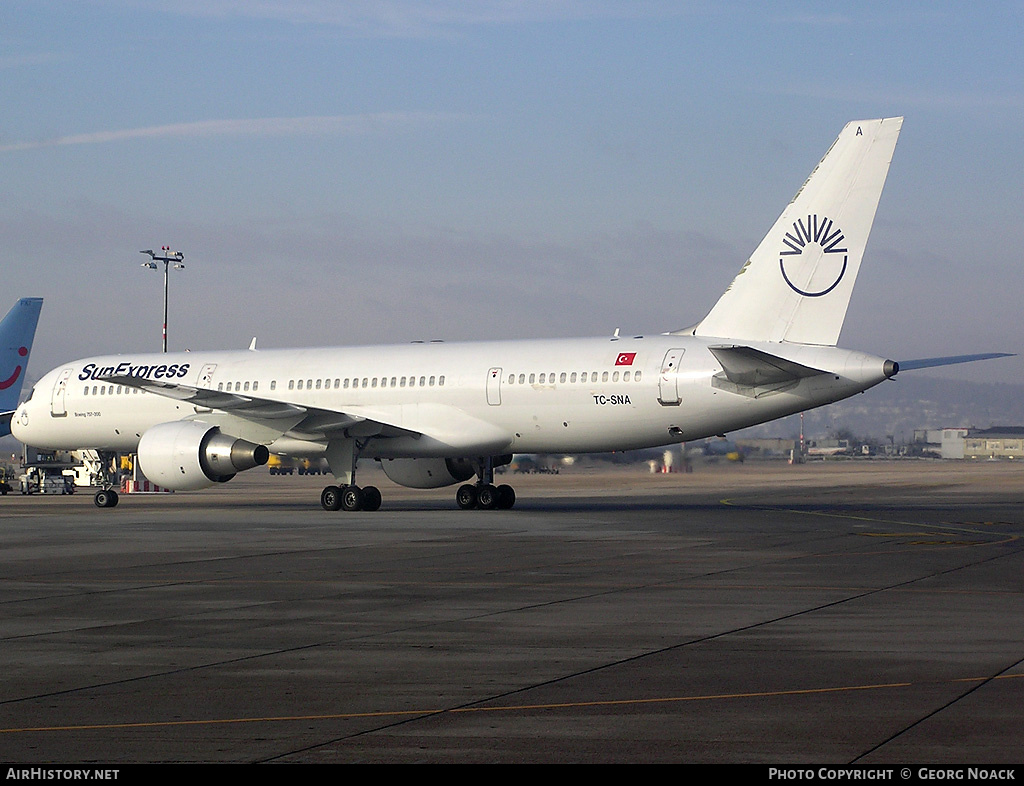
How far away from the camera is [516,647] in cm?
1145

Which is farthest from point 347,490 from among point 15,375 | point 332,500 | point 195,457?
point 15,375

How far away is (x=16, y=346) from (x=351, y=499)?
3467 cm

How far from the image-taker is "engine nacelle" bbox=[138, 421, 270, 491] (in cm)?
3434

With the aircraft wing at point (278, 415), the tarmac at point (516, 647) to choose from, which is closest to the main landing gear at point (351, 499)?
the aircraft wing at point (278, 415)

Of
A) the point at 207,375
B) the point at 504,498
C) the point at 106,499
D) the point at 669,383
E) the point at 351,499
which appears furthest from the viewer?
the point at 106,499

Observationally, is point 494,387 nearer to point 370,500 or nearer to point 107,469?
point 370,500

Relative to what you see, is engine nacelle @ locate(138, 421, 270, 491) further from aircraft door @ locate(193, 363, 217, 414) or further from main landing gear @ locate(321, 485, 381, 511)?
aircraft door @ locate(193, 363, 217, 414)

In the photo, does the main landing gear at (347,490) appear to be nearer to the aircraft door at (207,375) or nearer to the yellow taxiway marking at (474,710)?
the aircraft door at (207,375)

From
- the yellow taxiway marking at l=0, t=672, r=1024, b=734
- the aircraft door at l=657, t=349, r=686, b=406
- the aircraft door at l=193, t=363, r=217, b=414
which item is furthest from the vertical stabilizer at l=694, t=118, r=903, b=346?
the yellow taxiway marking at l=0, t=672, r=1024, b=734

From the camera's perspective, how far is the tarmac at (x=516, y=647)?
7754 mm

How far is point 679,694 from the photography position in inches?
360

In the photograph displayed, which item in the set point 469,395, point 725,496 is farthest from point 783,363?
point 725,496

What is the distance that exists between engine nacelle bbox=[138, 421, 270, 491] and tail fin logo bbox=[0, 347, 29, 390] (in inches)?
1218

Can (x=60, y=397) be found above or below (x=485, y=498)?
above
